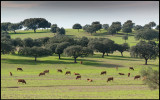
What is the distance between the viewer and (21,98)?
93.5 ft

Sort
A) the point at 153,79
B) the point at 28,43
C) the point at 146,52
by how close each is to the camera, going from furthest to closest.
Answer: the point at 28,43 < the point at 146,52 < the point at 153,79

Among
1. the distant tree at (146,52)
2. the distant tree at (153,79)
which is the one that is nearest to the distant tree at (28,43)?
the distant tree at (146,52)

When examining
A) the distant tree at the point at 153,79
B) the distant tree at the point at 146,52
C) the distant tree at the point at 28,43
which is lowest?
the distant tree at the point at 153,79

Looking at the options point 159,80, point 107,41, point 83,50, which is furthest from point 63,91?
point 107,41

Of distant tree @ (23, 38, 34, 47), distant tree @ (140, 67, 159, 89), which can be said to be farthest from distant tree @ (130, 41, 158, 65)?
distant tree @ (23, 38, 34, 47)

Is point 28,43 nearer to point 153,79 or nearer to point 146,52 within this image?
point 146,52

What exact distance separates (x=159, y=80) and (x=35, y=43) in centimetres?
9379

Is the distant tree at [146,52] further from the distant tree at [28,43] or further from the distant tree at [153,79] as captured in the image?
the distant tree at [28,43]

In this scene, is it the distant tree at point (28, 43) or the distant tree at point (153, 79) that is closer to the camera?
the distant tree at point (153, 79)

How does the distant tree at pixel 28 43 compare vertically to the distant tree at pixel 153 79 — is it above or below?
above

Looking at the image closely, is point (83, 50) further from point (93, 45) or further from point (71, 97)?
point (71, 97)

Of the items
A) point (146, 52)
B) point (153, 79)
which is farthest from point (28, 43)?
point (153, 79)

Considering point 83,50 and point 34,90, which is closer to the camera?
point 34,90

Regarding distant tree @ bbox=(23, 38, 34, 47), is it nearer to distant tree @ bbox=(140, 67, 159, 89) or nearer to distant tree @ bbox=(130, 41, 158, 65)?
distant tree @ bbox=(130, 41, 158, 65)
